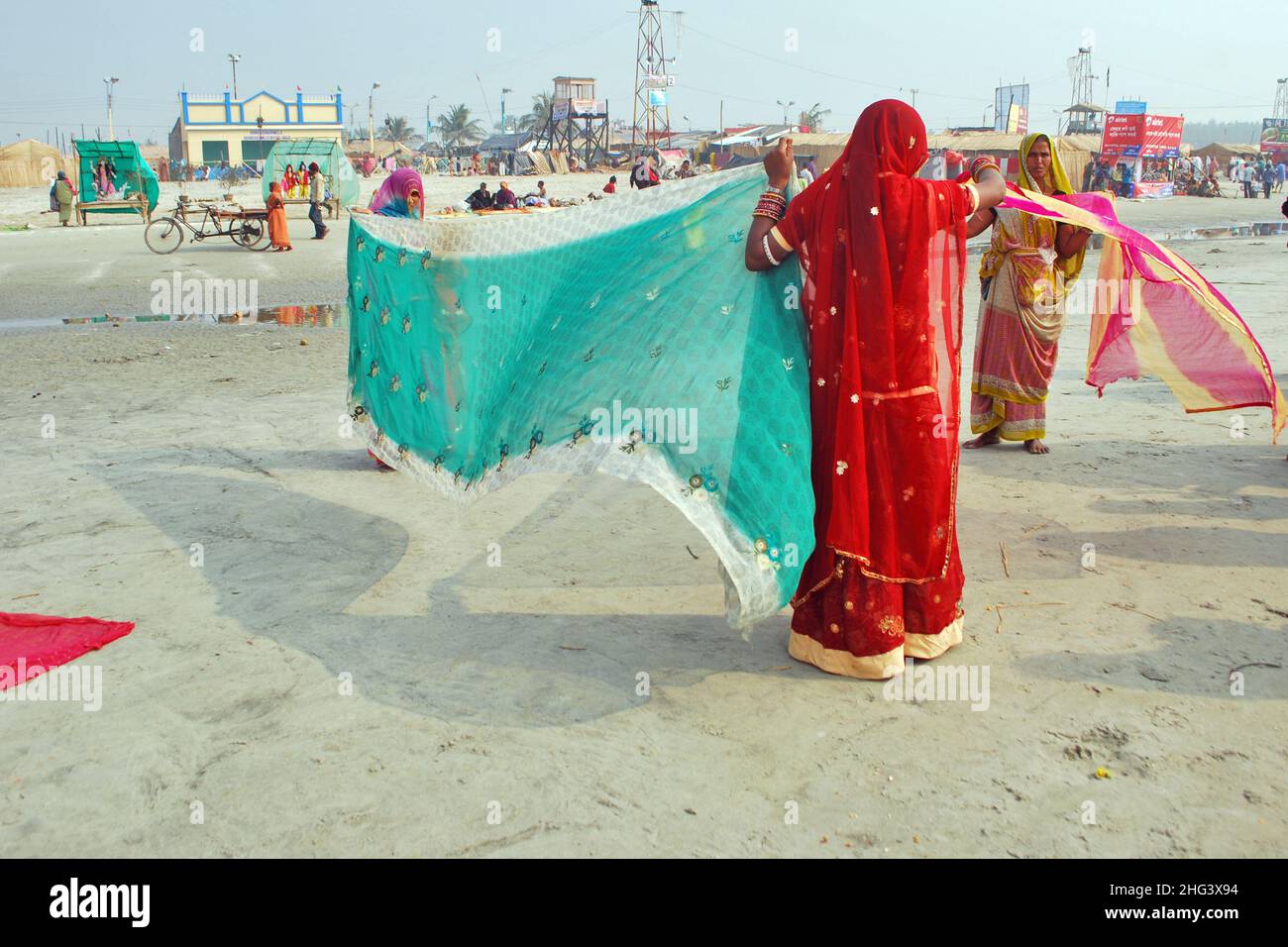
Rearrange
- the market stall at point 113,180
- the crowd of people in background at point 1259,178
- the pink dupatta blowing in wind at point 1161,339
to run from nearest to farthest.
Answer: the pink dupatta blowing in wind at point 1161,339 → the market stall at point 113,180 → the crowd of people in background at point 1259,178

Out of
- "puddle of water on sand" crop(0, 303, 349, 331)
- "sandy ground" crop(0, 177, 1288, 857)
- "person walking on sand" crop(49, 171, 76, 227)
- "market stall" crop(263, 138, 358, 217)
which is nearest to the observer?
"sandy ground" crop(0, 177, 1288, 857)

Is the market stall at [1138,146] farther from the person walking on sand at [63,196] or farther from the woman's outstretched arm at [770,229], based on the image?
the woman's outstretched arm at [770,229]

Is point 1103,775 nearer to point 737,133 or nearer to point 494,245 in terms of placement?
point 494,245

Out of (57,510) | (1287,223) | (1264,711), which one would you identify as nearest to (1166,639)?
Answer: (1264,711)

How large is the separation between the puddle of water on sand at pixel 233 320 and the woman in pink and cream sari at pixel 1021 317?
747 centimetres

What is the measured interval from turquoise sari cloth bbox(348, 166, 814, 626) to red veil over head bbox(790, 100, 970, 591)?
13cm

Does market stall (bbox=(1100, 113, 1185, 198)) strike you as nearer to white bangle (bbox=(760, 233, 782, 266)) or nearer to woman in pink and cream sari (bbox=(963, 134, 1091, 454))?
woman in pink and cream sari (bbox=(963, 134, 1091, 454))

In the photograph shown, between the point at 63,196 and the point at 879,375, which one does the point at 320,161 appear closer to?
the point at 63,196

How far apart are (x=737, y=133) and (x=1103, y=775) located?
2284 inches

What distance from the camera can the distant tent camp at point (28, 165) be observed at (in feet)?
113

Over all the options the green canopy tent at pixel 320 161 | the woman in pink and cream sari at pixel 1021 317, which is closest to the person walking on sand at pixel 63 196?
the green canopy tent at pixel 320 161

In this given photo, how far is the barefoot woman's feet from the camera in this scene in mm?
6414

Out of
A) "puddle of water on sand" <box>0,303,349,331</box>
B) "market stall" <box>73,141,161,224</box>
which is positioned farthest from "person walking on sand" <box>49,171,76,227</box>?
"puddle of water on sand" <box>0,303,349,331</box>

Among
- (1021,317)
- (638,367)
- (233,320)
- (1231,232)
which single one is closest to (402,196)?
(638,367)
